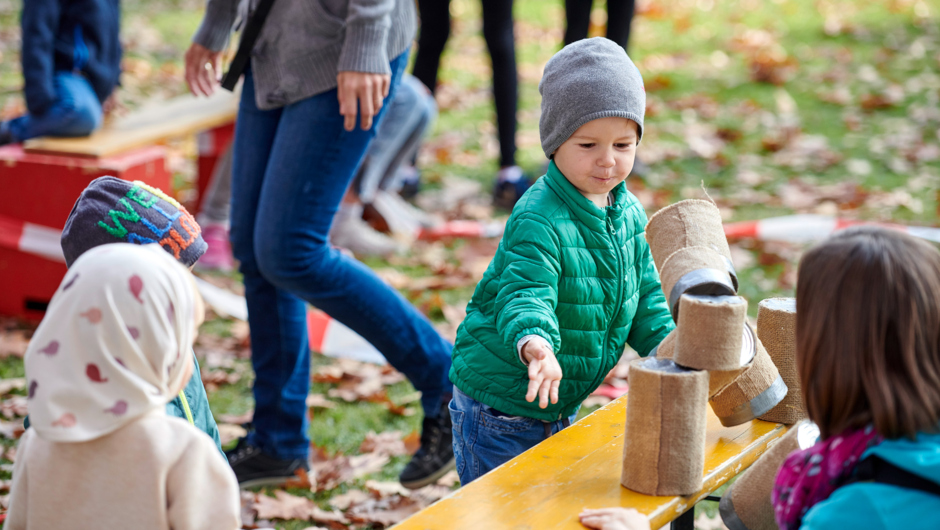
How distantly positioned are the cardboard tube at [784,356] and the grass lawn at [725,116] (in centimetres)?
74

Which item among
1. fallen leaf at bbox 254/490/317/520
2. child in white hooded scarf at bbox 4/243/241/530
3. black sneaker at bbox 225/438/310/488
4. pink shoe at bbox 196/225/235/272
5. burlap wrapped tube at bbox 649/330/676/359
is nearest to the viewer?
child in white hooded scarf at bbox 4/243/241/530

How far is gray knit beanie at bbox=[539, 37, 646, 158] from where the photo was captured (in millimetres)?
2193

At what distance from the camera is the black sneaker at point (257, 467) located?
3.08 meters

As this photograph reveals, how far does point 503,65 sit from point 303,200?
126 inches

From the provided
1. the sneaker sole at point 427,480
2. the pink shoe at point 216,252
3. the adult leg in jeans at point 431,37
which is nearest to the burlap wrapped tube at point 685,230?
the sneaker sole at point 427,480

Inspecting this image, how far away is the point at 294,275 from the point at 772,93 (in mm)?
7205

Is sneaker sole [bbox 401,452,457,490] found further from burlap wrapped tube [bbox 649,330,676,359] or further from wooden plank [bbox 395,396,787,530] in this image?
burlap wrapped tube [bbox 649,330,676,359]

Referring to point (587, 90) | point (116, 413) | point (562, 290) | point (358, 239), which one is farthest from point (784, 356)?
point (358, 239)

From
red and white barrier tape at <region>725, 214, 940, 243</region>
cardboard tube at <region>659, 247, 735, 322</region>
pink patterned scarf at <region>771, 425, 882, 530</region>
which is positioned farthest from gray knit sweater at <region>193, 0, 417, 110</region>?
red and white barrier tape at <region>725, 214, 940, 243</region>

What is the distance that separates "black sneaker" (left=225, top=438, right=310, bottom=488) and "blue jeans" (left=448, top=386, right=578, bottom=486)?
0.91 metres

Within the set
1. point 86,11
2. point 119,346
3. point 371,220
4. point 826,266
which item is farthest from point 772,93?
point 119,346

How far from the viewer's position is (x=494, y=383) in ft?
7.52

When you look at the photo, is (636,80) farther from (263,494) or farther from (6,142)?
(6,142)

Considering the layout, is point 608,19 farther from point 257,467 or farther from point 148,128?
point 257,467
